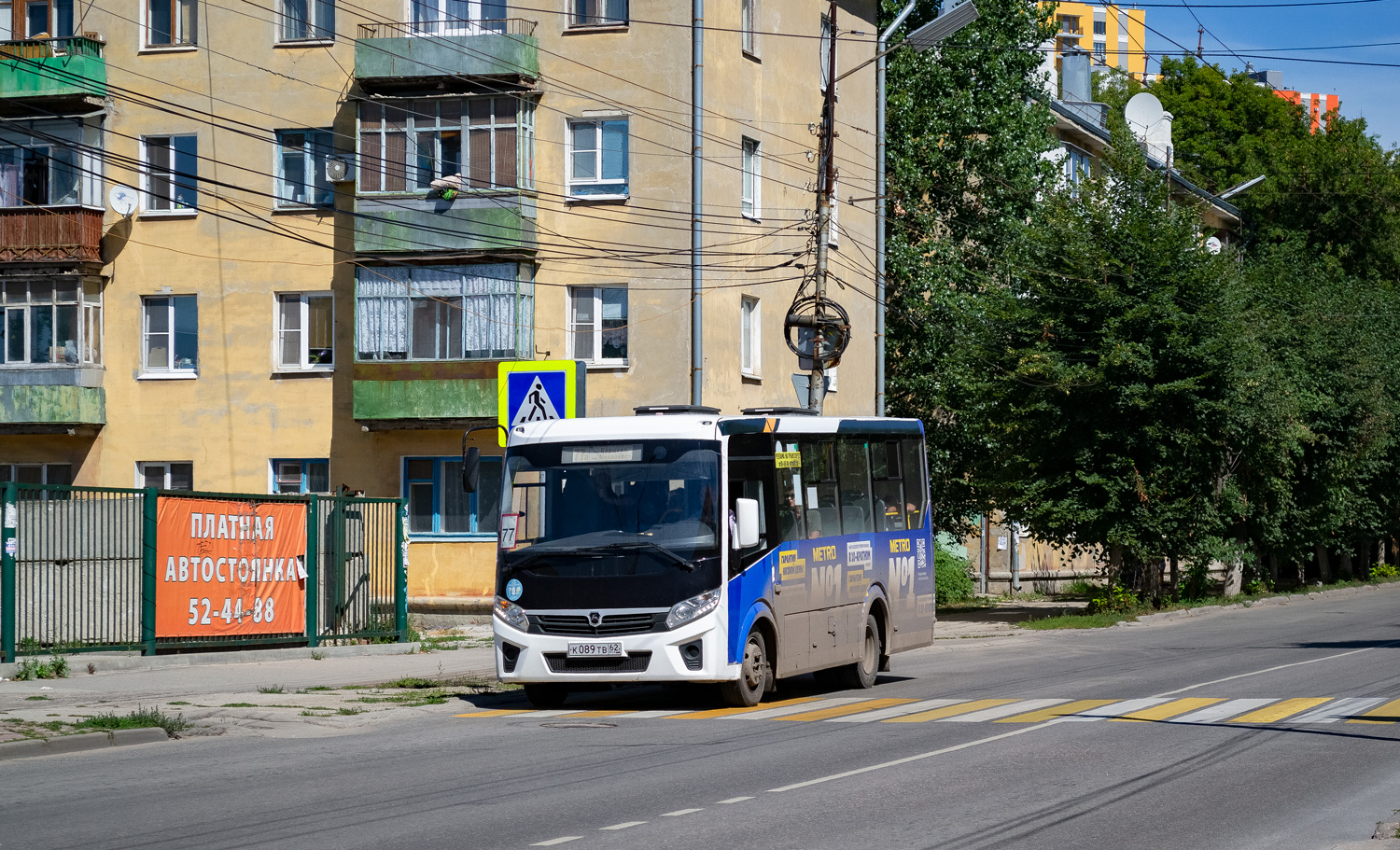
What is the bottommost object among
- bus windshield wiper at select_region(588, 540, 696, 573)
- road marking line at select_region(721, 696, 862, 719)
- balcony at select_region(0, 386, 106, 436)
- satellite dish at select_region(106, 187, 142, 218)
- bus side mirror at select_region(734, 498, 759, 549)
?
road marking line at select_region(721, 696, 862, 719)

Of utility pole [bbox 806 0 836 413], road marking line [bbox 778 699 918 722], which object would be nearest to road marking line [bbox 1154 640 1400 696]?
road marking line [bbox 778 699 918 722]

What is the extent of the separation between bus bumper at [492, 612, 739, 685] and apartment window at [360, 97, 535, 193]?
60.7ft

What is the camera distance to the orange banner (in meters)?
19.5

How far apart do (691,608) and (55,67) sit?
25.5m

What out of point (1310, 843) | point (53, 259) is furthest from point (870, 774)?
point (53, 259)

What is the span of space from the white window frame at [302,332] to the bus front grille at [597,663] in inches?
807

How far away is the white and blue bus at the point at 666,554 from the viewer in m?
14.9

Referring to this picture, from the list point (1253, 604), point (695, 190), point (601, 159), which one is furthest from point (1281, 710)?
point (1253, 604)

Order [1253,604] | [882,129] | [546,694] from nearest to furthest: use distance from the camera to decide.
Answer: [546,694] → [882,129] → [1253,604]

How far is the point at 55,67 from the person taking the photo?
34.0m

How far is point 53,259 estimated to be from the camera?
112 ft

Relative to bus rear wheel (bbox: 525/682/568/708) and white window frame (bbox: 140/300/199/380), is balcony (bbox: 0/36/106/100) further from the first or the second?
bus rear wheel (bbox: 525/682/568/708)

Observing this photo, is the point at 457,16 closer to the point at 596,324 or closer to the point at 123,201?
the point at 596,324

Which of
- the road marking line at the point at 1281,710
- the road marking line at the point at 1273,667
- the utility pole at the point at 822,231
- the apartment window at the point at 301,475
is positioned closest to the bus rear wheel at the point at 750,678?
the road marking line at the point at 1273,667
